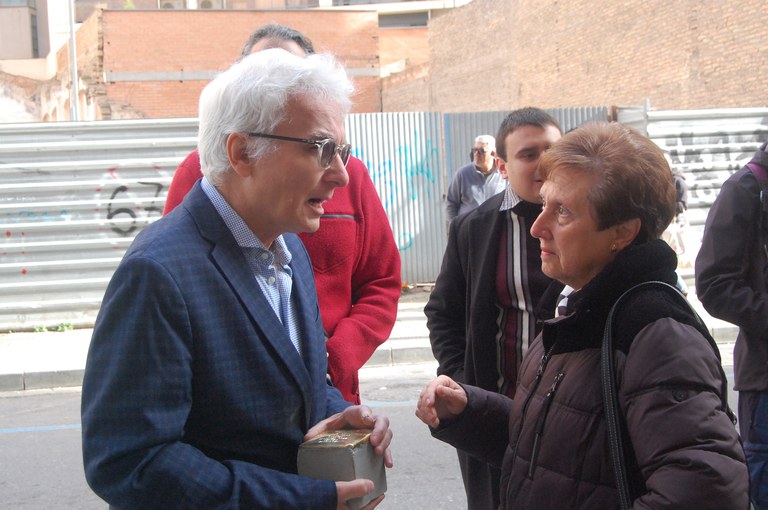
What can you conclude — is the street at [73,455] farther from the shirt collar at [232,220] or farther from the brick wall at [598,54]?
the brick wall at [598,54]

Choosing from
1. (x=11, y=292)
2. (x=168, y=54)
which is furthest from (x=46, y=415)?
(x=168, y=54)

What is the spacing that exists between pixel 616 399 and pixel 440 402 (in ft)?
2.32

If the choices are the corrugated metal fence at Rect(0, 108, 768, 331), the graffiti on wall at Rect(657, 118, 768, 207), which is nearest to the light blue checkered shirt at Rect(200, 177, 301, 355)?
the corrugated metal fence at Rect(0, 108, 768, 331)

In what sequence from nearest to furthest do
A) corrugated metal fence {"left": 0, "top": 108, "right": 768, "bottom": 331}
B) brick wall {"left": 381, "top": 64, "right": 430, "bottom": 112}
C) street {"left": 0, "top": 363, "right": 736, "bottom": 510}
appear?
1. street {"left": 0, "top": 363, "right": 736, "bottom": 510}
2. corrugated metal fence {"left": 0, "top": 108, "right": 768, "bottom": 331}
3. brick wall {"left": 381, "top": 64, "right": 430, "bottom": 112}

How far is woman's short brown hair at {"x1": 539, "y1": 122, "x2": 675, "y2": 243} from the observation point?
2057mm

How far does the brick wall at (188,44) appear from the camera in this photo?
101 feet

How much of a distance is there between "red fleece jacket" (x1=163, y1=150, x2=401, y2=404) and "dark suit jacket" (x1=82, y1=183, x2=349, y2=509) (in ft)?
2.95

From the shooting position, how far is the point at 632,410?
184 centimetres

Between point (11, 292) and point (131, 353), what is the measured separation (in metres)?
10.7

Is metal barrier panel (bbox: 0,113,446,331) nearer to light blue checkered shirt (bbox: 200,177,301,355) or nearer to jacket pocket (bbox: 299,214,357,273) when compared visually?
jacket pocket (bbox: 299,214,357,273)

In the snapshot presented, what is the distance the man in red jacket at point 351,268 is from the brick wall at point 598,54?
57.0 ft

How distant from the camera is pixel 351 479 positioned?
6.60ft

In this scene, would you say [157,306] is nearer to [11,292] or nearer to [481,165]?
[481,165]

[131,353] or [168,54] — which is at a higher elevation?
[168,54]
